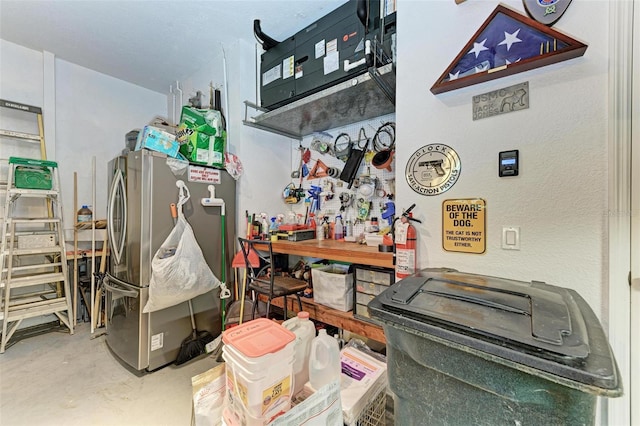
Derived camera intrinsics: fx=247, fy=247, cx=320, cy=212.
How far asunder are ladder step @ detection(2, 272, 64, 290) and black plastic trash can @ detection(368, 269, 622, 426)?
3476 millimetres

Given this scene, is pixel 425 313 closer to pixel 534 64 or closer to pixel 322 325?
pixel 534 64

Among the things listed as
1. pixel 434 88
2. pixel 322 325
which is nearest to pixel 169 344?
pixel 322 325

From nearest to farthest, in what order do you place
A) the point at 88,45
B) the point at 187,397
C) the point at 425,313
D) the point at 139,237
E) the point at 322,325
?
the point at 425,313 → the point at 187,397 → the point at 139,237 → the point at 322,325 → the point at 88,45

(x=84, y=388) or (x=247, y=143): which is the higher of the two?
(x=247, y=143)

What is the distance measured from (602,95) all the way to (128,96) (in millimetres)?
4563

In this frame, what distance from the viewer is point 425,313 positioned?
29.3 inches

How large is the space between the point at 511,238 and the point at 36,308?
404 centimetres

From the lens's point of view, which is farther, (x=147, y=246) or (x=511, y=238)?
(x=147, y=246)

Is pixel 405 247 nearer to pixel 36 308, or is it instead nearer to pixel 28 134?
pixel 36 308

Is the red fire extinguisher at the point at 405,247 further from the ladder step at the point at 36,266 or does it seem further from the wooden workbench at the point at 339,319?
the ladder step at the point at 36,266

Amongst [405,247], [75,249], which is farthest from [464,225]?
[75,249]

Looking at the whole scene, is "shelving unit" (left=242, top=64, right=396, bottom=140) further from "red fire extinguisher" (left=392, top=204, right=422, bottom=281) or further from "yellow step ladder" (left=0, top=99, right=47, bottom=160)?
"yellow step ladder" (left=0, top=99, right=47, bottom=160)

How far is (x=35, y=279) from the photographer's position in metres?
2.52

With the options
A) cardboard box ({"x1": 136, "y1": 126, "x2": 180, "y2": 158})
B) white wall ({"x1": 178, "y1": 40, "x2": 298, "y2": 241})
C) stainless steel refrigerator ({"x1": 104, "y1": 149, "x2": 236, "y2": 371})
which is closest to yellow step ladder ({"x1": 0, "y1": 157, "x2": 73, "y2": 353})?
stainless steel refrigerator ({"x1": 104, "y1": 149, "x2": 236, "y2": 371})
